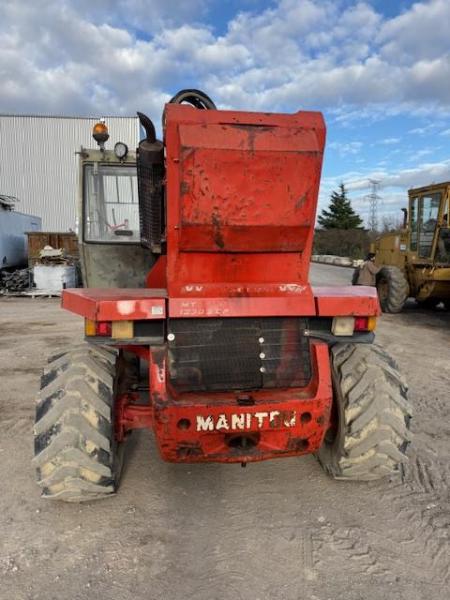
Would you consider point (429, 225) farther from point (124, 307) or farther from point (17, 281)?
point (17, 281)

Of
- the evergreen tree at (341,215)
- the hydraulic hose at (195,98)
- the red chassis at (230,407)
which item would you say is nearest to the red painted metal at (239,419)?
the red chassis at (230,407)

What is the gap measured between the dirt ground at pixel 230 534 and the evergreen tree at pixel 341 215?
47941 mm

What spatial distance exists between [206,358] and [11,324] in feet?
29.0

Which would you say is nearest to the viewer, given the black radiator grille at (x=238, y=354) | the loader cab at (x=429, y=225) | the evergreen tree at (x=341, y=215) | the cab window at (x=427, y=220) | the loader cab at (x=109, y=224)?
the black radiator grille at (x=238, y=354)

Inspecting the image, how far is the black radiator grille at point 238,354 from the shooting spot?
3.17 metres

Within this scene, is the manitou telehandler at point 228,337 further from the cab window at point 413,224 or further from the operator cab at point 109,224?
the cab window at point 413,224

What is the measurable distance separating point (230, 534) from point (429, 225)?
10017 mm

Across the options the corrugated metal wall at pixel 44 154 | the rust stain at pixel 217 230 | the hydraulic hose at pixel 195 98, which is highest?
the corrugated metal wall at pixel 44 154

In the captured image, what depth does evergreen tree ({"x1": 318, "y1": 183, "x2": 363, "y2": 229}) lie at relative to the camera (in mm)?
50562

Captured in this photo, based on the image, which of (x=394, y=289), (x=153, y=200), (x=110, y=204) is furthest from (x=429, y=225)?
(x=153, y=200)

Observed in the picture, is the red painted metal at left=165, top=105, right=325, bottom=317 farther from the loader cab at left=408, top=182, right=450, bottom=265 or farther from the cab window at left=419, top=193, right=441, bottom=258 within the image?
the cab window at left=419, top=193, right=441, bottom=258

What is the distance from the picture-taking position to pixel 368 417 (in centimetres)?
333

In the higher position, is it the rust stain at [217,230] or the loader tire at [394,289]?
the rust stain at [217,230]

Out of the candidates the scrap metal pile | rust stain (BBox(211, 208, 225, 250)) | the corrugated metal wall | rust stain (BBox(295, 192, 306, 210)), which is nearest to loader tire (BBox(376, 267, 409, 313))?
rust stain (BBox(295, 192, 306, 210))
